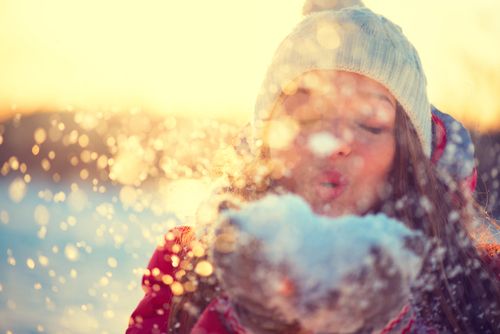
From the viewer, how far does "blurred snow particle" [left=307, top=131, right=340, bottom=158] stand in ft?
7.43

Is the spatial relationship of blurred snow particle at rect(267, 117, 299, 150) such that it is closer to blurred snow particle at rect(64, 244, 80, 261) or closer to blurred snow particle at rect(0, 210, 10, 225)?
blurred snow particle at rect(64, 244, 80, 261)

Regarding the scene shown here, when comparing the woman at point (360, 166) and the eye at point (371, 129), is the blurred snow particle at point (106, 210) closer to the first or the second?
the woman at point (360, 166)

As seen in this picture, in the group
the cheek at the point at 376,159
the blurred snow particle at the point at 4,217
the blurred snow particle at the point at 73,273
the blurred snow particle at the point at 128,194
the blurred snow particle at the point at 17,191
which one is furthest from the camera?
the blurred snow particle at the point at 128,194

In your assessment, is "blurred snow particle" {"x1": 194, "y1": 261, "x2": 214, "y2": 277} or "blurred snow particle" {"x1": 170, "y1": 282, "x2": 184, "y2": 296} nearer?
"blurred snow particle" {"x1": 194, "y1": 261, "x2": 214, "y2": 277}

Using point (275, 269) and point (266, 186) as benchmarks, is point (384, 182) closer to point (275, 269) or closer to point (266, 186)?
point (266, 186)

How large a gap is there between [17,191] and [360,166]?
22.1 ft

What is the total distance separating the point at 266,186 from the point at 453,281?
81 centimetres

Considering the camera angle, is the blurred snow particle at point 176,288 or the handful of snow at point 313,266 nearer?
the handful of snow at point 313,266

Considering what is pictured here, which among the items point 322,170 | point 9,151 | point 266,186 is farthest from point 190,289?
point 9,151

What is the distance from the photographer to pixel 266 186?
107 inches

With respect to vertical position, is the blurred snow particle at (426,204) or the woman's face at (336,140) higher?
the woman's face at (336,140)

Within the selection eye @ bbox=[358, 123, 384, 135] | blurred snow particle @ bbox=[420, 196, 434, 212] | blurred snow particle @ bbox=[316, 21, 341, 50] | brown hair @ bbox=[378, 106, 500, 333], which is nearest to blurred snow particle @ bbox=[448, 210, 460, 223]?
brown hair @ bbox=[378, 106, 500, 333]

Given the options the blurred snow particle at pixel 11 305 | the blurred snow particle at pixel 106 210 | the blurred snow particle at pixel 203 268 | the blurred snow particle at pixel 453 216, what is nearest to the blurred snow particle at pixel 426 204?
the blurred snow particle at pixel 453 216

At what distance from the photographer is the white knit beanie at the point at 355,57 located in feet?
8.13
